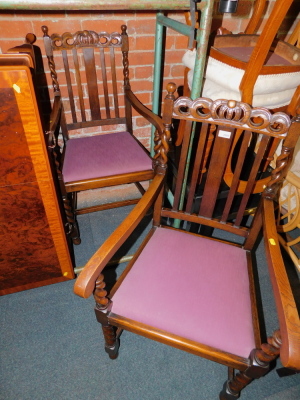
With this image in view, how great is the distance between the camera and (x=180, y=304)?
3.34 ft

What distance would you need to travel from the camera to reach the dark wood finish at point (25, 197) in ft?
3.16

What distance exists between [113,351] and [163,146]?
1004mm

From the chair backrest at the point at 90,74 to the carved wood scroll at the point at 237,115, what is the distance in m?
0.76

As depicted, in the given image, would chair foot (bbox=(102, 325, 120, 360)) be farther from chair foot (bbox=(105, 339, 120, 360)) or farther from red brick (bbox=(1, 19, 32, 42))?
red brick (bbox=(1, 19, 32, 42))

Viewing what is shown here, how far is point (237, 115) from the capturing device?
3.51ft

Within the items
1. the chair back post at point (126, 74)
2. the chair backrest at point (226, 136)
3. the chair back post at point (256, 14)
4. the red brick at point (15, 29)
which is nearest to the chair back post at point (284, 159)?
the chair backrest at point (226, 136)

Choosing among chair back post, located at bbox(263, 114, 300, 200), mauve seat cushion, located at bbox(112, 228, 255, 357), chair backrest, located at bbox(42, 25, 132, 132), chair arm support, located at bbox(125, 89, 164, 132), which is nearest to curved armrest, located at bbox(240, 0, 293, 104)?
chair back post, located at bbox(263, 114, 300, 200)

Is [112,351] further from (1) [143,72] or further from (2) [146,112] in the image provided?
(1) [143,72]

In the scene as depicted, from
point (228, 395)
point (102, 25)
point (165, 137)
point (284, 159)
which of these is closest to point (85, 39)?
point (102, 25)

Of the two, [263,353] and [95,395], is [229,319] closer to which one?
[263,353]

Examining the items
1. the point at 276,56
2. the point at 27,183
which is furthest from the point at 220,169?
the point at 27,183

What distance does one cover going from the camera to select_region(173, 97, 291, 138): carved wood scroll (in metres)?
1.04

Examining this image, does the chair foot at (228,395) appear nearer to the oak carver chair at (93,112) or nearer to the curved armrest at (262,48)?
the oak carver chair at (93,112)

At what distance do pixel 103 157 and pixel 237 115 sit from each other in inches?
32.2
